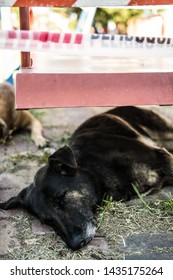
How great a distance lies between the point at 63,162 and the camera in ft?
11.8

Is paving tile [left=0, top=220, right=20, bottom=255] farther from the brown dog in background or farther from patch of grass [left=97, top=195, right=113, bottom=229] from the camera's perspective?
the brown dog in background

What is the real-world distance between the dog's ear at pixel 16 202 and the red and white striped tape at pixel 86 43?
119 centimetres

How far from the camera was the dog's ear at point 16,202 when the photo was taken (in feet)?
12.5

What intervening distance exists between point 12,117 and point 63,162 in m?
2.97

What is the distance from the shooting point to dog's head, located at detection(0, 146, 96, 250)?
3.25 meters

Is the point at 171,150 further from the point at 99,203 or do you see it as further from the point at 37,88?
the point at 37,88

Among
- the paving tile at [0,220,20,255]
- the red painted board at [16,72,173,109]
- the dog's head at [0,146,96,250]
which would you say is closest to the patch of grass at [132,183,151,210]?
the dog's head at [0,146,96,250]

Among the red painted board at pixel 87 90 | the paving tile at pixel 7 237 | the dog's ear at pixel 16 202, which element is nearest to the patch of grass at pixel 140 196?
the red painted board at pixel 87 90

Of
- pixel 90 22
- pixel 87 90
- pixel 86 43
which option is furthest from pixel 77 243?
pixel 90 22

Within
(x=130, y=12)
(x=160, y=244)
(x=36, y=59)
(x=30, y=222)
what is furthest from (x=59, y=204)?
(x=130, y=12)

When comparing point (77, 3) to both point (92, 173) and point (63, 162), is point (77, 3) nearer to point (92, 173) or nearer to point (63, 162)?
point (63, 162)

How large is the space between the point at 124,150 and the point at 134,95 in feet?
2.42

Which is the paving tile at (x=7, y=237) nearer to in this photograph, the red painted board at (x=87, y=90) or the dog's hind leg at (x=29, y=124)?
the red painted board at (x=87, y=90)

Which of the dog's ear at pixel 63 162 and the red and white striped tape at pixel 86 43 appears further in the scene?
the dog's ear at pixel 63 162
